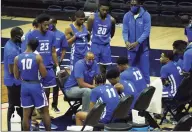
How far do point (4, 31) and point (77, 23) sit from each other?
29.8ft

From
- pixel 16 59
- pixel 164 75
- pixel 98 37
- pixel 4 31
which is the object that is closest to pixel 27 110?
pixel 16 59

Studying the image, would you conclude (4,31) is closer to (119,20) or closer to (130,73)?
(119,20)

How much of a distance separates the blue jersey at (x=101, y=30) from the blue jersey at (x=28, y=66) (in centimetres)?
321

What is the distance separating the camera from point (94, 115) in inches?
282

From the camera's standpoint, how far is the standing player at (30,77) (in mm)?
7941

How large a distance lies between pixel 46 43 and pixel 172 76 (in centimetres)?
230

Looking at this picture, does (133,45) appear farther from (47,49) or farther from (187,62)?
(47,49)

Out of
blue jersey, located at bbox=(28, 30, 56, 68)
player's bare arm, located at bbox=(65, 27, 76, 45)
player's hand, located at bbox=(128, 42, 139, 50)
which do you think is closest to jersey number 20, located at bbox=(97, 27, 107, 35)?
player's bare arm, located at bbox=(65, 27, 76, 45)

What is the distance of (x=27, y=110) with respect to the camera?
8188mm

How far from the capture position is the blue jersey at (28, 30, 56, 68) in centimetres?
920

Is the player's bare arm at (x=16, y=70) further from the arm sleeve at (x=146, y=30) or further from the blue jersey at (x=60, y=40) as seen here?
the arm sleeve at (x=146, y=30)

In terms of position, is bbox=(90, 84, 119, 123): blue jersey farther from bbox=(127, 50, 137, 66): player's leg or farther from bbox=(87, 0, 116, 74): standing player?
bbox=(87, 0, 116, 74): standing player

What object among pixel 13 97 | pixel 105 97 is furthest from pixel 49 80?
pixel 105 97

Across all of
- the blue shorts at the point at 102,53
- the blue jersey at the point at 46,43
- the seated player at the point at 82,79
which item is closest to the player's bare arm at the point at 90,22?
the blue shorts at the point at 102,53
